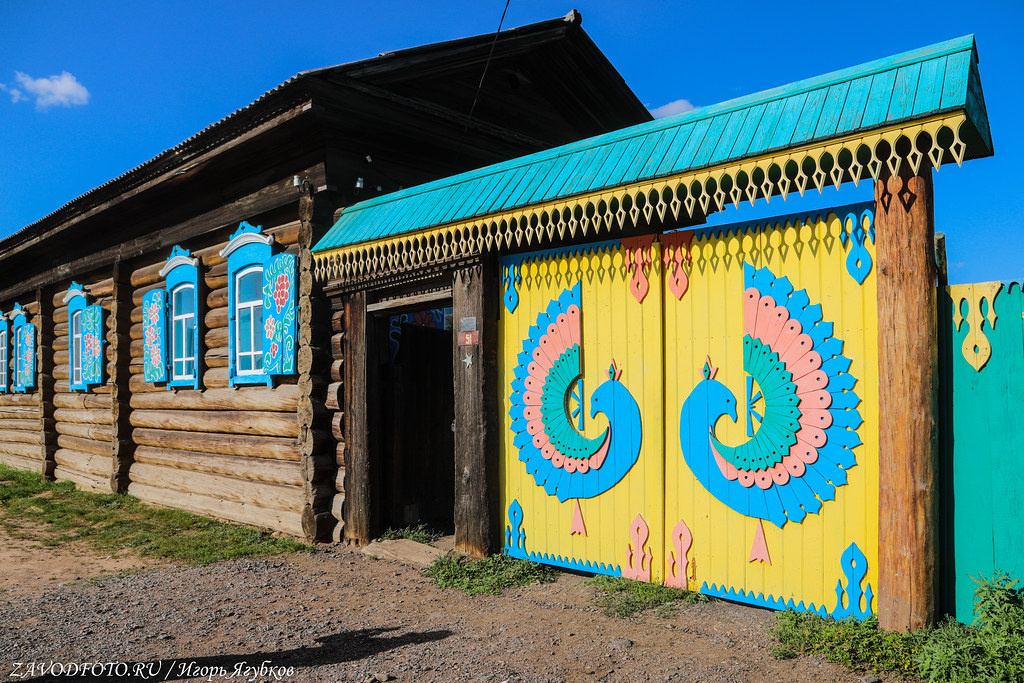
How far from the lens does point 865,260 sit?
3996 millimetres

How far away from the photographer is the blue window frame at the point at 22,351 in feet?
44.3

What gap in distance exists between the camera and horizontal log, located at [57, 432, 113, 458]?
35.6ft

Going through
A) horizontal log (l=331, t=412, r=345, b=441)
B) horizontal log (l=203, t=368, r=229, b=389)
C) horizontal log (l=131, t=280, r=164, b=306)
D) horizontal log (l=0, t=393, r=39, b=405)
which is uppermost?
horizontal log (l=131, t=280, r=164, b=306)

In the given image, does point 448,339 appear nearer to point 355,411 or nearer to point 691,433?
point 355,411

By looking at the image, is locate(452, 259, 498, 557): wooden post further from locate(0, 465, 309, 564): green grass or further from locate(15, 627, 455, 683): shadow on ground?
locate(0, 465, 309, 564): green grass

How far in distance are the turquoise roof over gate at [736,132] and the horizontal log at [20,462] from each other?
A: 10794 millimetres

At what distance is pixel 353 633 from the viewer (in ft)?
14.6

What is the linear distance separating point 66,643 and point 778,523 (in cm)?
424

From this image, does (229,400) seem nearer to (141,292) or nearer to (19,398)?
(141,292)

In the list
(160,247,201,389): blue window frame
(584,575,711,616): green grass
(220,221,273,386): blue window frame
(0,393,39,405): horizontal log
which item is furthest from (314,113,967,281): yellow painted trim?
(0,393,39,405): horizontal log

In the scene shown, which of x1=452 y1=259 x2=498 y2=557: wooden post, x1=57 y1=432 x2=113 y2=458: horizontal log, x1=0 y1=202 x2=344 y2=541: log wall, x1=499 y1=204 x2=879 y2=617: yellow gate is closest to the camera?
x1=499 y1=204 x2=879 y2=617: yellow gate

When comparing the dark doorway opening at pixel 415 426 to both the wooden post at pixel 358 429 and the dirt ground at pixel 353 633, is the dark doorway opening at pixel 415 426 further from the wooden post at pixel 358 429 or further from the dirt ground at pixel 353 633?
the dirt ground at pixel 353 633

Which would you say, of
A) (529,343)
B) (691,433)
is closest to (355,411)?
(529,343)

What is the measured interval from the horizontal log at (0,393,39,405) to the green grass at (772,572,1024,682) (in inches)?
559
